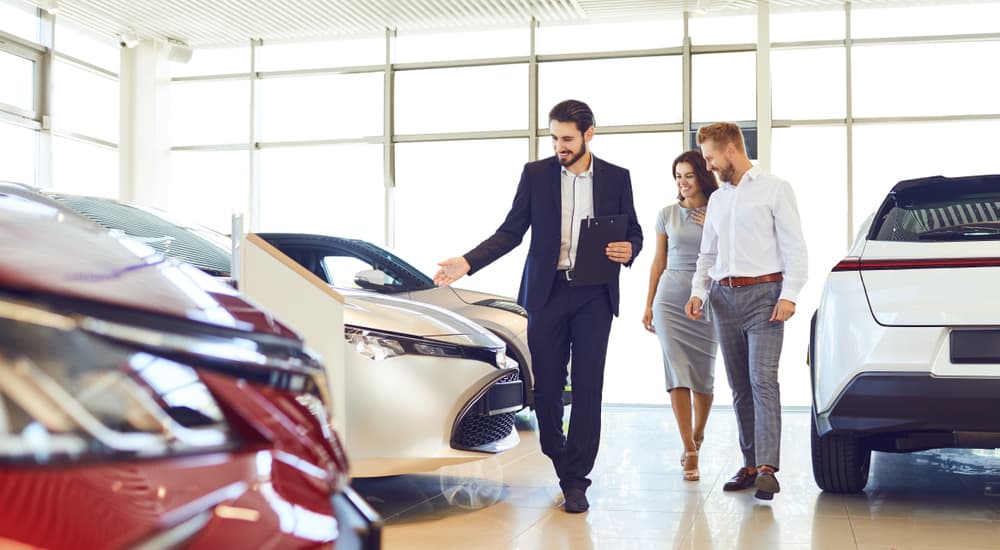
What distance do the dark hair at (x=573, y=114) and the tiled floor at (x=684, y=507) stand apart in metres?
1.48

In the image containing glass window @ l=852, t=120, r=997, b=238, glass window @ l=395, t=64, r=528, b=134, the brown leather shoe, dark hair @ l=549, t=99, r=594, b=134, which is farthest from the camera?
glass window @ l=395, t=64, r=528, b=134

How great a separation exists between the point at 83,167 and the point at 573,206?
8.68 meters

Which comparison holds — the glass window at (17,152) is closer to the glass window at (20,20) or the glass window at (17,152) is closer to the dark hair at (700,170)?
the glass window at (20,20)

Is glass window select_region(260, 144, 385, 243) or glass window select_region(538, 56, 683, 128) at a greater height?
glass window select_region(538, 56, 683, 128)

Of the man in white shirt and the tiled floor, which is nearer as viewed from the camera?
the tiled floor

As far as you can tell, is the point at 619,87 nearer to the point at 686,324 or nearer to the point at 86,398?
the point at 686,324

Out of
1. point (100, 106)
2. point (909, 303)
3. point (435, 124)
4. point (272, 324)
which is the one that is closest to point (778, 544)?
point (909, 303)

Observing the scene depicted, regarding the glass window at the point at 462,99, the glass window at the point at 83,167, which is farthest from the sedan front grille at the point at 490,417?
the glass window at the point at 83,167

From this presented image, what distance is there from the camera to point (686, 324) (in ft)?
15.7

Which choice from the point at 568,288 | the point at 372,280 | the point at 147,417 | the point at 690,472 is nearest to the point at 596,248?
the point at 568,288

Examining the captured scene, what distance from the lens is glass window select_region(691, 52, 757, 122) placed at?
10.3 meters

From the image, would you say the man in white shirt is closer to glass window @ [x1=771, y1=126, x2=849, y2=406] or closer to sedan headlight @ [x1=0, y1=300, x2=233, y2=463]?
sedan headlight @ [x1=0, y1=300, x2=233, y2=463]

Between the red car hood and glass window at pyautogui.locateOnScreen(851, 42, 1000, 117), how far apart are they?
385 inches

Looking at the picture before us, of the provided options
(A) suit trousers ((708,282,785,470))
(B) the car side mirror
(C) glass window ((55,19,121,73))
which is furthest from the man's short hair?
(C) glass window ((55,19,121,73))
